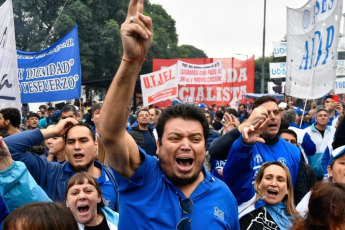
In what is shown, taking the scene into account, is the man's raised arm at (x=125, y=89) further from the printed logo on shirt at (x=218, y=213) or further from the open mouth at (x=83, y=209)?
the open mouth at (x=83, y=209)

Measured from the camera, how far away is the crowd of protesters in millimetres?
2119

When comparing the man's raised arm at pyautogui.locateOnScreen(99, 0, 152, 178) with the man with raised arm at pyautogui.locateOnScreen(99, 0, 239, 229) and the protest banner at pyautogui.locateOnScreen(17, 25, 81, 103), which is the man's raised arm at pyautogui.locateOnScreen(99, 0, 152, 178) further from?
the protest banner at pyautogui.locateOnScreen(17, 25, 81, 103)

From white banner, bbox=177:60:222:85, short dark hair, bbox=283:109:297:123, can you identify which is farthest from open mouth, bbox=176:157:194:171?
white banner, bbox=177:60:222:85

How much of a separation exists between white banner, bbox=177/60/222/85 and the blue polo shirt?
50.9ft

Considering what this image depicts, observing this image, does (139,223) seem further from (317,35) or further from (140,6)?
(317,35)

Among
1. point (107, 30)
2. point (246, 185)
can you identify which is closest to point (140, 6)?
point (246, 185)

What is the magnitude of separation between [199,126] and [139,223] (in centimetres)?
56

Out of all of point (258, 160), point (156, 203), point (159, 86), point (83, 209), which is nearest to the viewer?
point (156, 203)

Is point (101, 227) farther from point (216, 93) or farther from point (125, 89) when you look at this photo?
point (216, 93)

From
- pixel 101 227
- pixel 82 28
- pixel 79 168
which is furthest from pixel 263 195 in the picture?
pixel 82 28

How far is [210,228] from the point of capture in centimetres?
233

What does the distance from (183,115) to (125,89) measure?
0.46 meters

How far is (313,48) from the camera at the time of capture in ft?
31.5

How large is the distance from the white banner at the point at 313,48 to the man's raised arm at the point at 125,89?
754 centimetres
